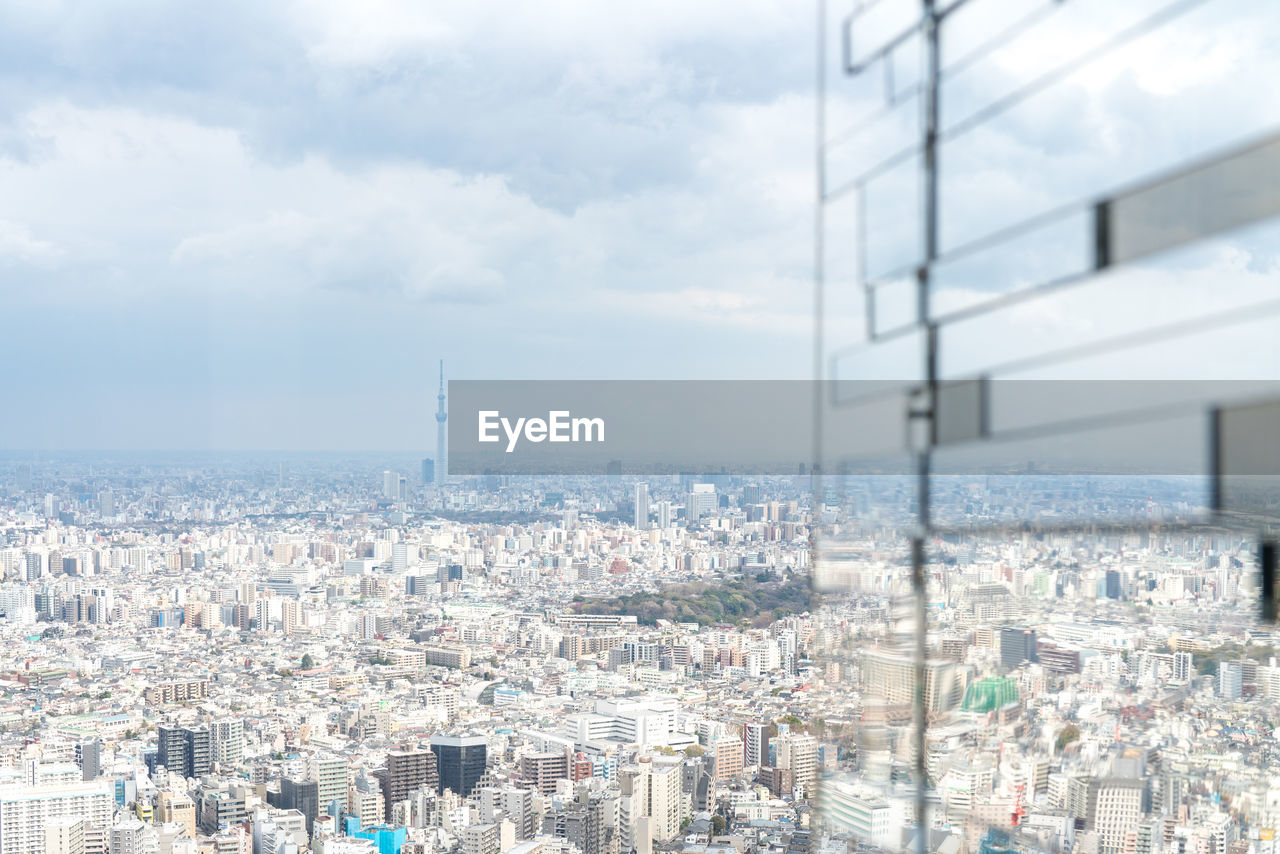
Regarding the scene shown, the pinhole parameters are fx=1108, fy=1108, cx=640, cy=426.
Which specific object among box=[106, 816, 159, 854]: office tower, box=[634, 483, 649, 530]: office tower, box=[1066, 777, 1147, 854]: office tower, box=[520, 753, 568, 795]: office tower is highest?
box=[634, 483, 649, 530]: office tower

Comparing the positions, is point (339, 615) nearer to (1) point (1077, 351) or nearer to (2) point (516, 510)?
(2) point (516, 510)

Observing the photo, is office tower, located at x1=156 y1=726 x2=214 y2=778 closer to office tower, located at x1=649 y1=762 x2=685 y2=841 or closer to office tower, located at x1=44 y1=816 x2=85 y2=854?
office tower, located at x1=44 y1=816 x2=85 y2=854

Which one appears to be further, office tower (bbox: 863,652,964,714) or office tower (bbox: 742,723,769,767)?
office tower (bbox: 742,723,769,767)

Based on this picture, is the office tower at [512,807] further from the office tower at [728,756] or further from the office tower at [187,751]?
the office tower at [187,751]

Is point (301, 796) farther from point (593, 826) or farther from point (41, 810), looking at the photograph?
point (593, 826)

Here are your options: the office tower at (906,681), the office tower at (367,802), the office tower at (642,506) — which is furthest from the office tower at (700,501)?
the office tower at (906,681)

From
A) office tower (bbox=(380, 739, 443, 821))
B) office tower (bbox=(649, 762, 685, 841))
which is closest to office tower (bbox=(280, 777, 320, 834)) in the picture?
office tower (bbox=(380, 739, 443, 821))

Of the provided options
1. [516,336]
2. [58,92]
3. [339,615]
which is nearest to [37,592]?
[339,615]
